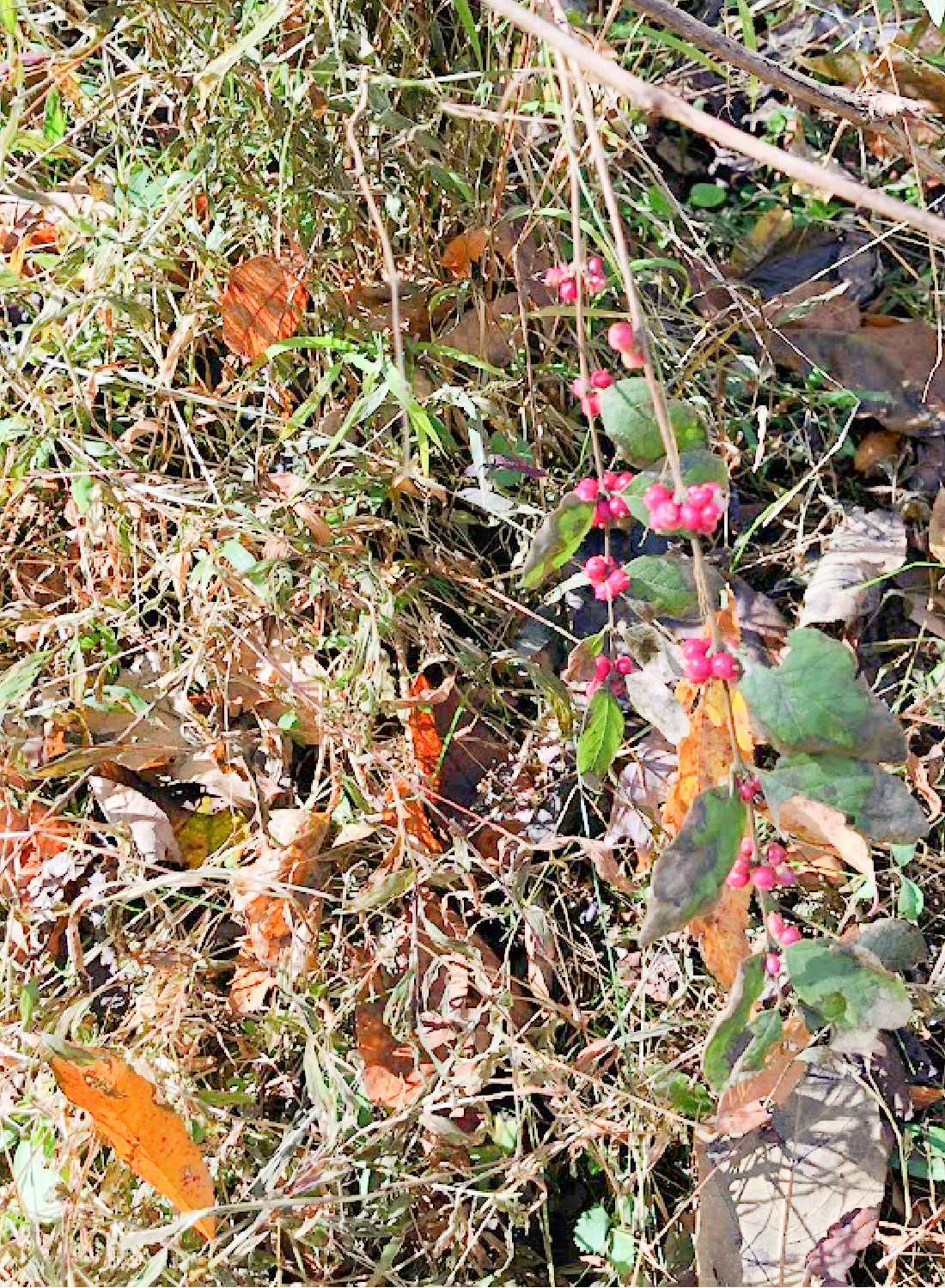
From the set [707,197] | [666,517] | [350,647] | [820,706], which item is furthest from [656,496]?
[707,197]

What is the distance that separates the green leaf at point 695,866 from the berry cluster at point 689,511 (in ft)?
0.59

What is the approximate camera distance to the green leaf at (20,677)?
1.32 m

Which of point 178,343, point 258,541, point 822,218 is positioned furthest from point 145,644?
point 822,218

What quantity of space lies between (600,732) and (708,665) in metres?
0.23

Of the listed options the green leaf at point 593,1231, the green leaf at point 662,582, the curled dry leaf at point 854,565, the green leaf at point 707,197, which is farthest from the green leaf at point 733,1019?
the green leaf at point 707,197

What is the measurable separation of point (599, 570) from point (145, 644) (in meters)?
0.62

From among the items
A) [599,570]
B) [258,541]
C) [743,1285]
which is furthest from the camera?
[258,541]

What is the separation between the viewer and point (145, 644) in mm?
1450

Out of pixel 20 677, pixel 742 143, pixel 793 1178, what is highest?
pixel 742 143

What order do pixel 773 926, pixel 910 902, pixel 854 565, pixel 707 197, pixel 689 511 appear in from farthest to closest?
pixel 707 197 → pixel 854 565 → pixel 910 902 → pixel 773 926 → pixel 689 511

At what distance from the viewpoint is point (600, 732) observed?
43.3 inches

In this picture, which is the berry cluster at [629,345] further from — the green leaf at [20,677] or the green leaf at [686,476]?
the green leaf at [20,677]

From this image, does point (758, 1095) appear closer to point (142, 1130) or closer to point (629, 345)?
point (142, 1130)

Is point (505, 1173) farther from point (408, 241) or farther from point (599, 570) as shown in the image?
point (408, 241)
